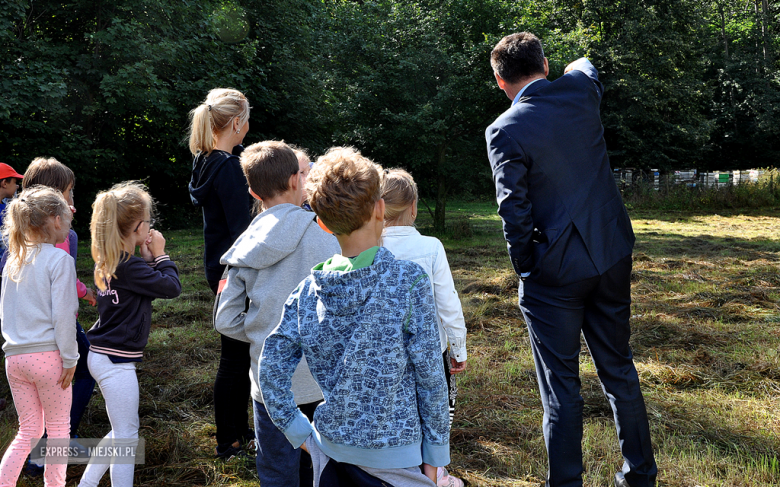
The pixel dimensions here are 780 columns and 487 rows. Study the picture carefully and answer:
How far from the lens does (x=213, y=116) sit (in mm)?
2961

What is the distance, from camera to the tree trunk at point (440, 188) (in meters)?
13.8

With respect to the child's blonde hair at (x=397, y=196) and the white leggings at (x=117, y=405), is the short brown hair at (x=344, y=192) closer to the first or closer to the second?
the child's blonde hair at (x=397, y=196)

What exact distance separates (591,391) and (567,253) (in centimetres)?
212

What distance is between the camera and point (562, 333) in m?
2.49

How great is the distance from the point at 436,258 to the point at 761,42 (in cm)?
3884

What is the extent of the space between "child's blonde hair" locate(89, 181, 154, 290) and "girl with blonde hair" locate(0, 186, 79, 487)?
17 cm

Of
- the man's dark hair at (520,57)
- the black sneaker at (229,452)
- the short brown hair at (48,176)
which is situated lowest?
the black sneaker at (229,452)

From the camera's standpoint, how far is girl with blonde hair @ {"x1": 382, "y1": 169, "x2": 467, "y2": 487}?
8.57 feet

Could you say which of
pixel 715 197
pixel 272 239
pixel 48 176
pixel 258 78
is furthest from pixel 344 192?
pixel 715 197

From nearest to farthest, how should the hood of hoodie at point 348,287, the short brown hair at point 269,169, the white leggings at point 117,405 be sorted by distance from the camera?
1. the hood of hoodie at point 348,287
2. the short brown hair at point 269,169
3. the white leggings at point 117,405

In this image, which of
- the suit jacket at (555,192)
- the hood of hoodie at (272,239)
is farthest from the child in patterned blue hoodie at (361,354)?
the suit jacket at (555,192)

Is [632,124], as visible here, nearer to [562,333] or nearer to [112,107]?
[112,107]

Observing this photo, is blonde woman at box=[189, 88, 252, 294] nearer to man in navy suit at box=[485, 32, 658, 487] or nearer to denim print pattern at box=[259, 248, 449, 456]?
man in navy suit at box=[485, 32, 658, 487]

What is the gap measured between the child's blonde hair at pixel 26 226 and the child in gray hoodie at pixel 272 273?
3.47 feet
